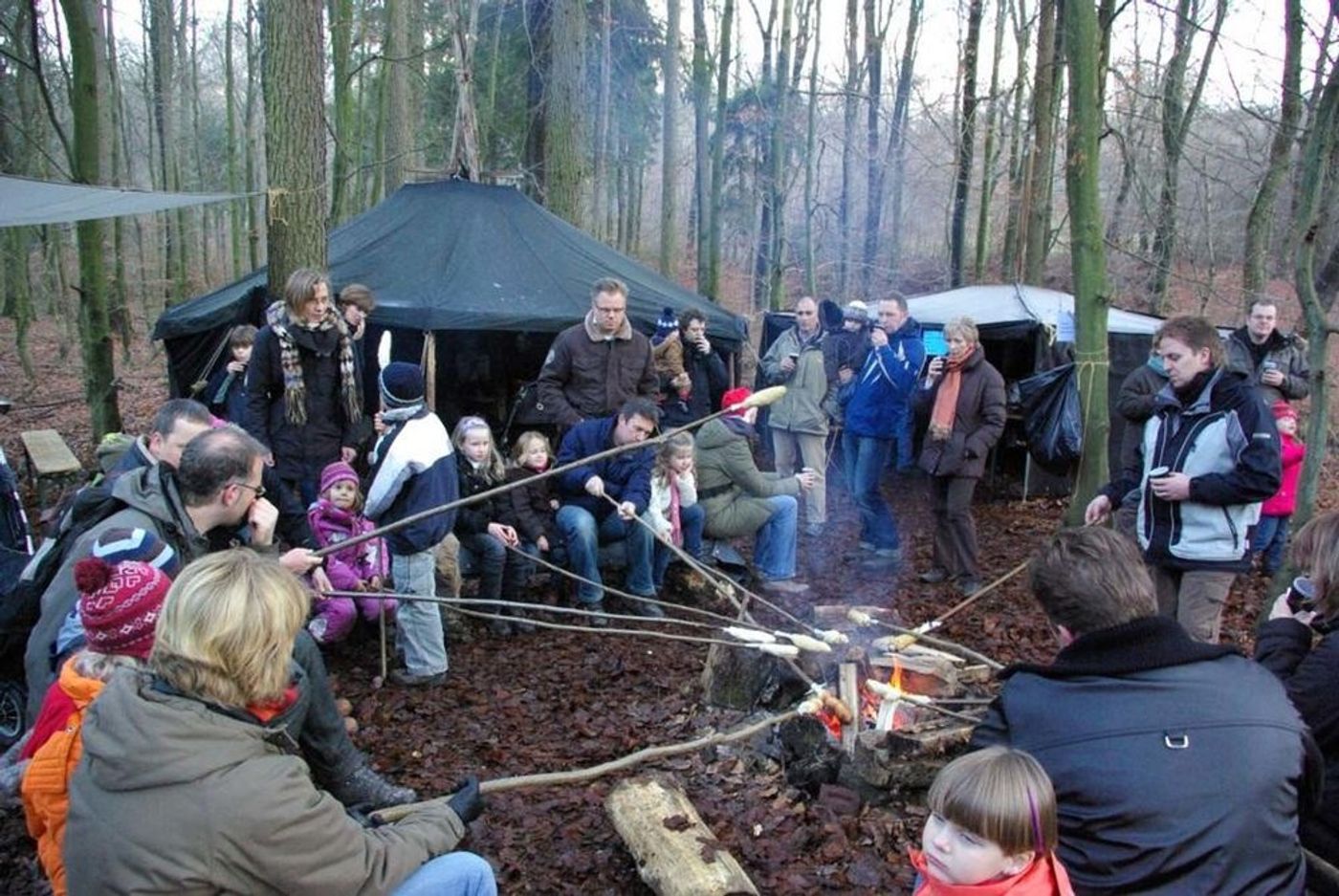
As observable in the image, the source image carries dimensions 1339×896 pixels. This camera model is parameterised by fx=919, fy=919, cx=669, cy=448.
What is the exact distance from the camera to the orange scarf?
19.1 ft

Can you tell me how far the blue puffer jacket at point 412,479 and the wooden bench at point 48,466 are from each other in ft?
13.5

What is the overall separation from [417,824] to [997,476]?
7741 millimetres

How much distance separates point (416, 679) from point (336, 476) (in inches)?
45.9

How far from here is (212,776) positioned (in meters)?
1.69

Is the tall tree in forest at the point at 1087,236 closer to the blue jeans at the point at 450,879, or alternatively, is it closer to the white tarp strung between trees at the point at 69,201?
the blue jeans at the point at 450,879

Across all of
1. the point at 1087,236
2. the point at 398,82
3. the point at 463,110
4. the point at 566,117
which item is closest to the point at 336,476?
the point at 1087,236

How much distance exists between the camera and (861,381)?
264 inches

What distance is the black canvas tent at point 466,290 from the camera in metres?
7.45

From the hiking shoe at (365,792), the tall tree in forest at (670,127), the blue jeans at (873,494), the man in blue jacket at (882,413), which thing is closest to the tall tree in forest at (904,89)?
the tall tree in forest at (670,127)

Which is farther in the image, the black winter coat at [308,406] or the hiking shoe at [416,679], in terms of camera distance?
the black winter coat at [308,406]

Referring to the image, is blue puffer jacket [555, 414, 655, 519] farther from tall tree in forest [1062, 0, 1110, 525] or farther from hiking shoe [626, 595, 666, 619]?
tall tree in forest [1062, 0, 1110, 525]

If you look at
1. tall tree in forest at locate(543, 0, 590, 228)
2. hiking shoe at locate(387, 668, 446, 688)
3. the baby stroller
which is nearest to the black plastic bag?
hiking shoe at locate(387, 668, 446, 688)

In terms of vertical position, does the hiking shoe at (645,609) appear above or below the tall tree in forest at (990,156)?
below

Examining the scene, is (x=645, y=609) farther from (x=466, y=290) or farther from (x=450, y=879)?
(x=450, y=879)
